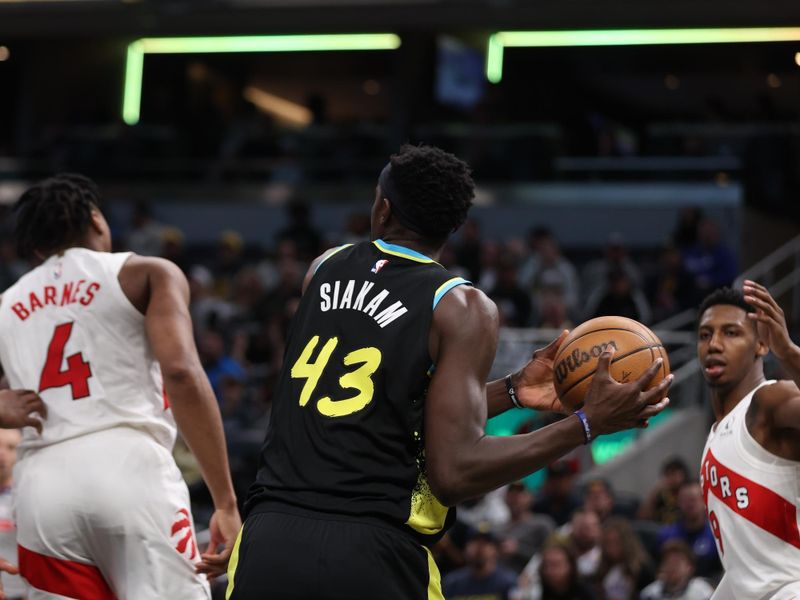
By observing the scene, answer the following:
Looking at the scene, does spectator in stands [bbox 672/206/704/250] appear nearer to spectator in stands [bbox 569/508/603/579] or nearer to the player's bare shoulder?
spectator in stands [bbox 569/508/603/579]

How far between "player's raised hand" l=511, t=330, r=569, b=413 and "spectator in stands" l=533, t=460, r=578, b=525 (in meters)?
6.87

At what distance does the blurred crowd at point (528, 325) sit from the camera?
9.44 m

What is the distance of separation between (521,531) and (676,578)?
2.01m

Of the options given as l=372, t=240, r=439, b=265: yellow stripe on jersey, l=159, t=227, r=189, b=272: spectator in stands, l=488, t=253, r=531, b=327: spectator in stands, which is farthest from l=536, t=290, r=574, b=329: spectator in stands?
l=372, t=240, r=439, b=265: yellow stripe on jersey

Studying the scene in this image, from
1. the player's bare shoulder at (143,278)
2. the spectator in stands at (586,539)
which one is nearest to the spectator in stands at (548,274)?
the spectator in stands at (586,539)

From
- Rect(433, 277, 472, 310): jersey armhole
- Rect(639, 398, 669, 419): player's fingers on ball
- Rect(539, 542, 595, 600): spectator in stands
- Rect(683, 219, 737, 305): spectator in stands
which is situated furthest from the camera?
Rect(683, 219, 737, 305): spectator in stands

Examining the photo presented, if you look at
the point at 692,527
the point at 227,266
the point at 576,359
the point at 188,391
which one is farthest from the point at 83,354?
the point at 227,266

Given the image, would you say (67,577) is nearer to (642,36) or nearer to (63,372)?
(63,372)

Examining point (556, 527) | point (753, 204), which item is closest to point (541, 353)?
point (556, 527)

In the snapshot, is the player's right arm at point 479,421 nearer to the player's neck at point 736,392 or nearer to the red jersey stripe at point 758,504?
the red jersey stripe at point 758,504

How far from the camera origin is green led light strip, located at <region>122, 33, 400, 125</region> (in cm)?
2088

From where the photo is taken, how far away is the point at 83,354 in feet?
Answer: 14.8

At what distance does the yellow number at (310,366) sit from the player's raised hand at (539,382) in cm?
78

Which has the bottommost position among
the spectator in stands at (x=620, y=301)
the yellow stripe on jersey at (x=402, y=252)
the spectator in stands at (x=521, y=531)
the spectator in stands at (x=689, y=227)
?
the spectator in stands at (x=521, y=531)
